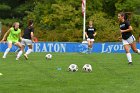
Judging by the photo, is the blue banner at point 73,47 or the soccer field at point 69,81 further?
the blue banner at point 73,47

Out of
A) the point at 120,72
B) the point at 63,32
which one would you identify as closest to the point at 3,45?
the point at 63,32

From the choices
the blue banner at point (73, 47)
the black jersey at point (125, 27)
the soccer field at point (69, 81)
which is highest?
the black jersey at point (125, 27)

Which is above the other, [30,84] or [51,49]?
[30,84]

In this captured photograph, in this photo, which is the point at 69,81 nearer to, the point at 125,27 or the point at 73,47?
the point at 125,27

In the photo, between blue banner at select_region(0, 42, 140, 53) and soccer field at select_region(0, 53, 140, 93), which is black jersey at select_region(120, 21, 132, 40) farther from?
blue banner at select_region(0, 42, 140, 53)

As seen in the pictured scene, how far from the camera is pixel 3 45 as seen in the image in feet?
111

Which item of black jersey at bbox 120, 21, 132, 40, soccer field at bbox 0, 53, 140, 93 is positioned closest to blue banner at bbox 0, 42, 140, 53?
black jersey at bbox 120, 21, 132, 40

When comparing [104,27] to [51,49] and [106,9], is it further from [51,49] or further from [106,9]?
[51,49]

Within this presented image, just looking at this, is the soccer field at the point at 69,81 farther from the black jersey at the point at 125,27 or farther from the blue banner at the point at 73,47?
the blue banner at the point at 73,47

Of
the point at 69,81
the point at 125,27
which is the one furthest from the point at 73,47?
the point at 69,81

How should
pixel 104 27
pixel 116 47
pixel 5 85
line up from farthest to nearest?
1. pixel 104 27
2. pixel 116 47
3. pixel 5 85

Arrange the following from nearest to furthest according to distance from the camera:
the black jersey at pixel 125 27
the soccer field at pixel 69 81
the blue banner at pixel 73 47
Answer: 1. the soccer field at pixel 69 81
2. the black jersey at pixel 125 27
3. the blue banner at pixel 73 47

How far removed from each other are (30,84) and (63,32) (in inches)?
1445

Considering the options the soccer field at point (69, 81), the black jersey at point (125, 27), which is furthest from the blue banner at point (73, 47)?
the soccer field at point (69, 81)
